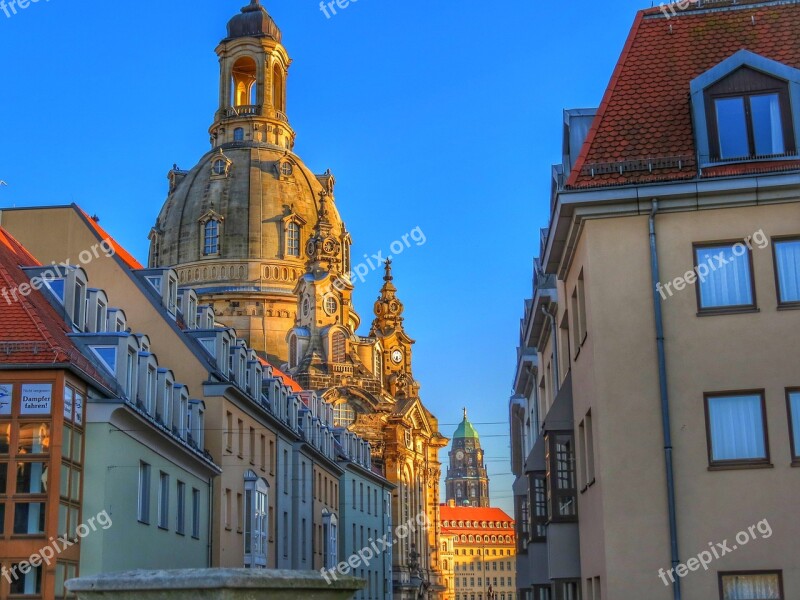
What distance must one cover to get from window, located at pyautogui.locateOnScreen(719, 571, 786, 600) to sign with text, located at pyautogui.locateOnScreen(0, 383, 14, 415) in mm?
14313

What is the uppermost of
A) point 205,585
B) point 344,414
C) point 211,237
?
point 211,237

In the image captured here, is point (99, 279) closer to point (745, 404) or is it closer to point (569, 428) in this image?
point (569, 428)

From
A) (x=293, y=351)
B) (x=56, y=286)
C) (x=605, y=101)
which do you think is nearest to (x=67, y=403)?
(x=56, y=286)

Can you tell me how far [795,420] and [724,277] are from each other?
8.37ft

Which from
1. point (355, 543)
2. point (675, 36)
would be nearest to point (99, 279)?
point (675, 36)

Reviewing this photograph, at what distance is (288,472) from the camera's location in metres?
49.5

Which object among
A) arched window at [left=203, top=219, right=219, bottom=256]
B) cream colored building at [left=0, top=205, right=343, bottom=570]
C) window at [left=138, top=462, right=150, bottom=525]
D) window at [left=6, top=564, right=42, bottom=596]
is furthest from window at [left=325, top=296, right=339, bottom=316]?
window at [left=6, top=564, right=42, bottom=596]

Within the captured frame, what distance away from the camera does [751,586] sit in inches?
708

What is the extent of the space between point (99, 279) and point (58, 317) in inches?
326

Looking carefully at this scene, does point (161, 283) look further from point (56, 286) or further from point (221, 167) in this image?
point (221, 167)

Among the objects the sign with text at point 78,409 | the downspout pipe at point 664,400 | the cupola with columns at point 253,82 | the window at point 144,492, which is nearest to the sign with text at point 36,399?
the sign with text at point 78,409

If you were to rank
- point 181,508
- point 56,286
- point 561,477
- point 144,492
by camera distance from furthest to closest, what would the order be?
point 181,508
point 144,492
point 56,286
point 561,477

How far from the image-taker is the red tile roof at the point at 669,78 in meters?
19.9

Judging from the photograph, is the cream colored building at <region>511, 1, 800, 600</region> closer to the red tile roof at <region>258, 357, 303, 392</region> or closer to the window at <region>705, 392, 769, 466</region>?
the window at <region>705, 392, 769, 466</region>
